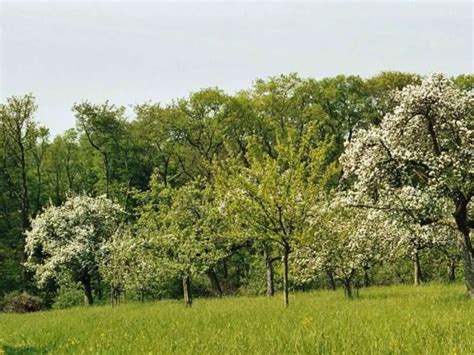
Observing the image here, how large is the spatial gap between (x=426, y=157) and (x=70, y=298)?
37.6m

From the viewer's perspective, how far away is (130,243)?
36469mm

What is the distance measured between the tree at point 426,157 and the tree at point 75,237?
86.6 feet

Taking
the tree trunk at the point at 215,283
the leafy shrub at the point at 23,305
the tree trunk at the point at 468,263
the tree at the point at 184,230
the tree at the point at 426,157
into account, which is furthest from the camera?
the tree trunk at the point at 215,283

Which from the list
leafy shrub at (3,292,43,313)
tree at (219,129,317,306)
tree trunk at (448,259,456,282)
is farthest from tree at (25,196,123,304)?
tree trunk at (448,259,456,282)

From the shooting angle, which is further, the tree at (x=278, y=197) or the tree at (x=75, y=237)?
the tree at (x=75, y=237)

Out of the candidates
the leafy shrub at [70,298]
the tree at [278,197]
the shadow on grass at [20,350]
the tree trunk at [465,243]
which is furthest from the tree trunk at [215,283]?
the shadow on grass at [20,350]

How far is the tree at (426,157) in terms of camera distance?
20672 mm

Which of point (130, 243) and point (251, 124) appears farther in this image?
point (251, 124)

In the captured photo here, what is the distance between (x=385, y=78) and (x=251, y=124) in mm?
14088

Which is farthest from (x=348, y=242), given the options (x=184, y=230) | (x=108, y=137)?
(x=108, y=137)

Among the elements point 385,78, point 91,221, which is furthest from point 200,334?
point 385,78

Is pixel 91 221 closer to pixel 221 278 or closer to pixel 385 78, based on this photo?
pixel 221 278

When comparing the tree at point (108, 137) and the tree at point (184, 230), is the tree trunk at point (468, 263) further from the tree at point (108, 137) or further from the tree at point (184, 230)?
the tree at point (108, 137)

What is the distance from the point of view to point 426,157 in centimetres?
2097
